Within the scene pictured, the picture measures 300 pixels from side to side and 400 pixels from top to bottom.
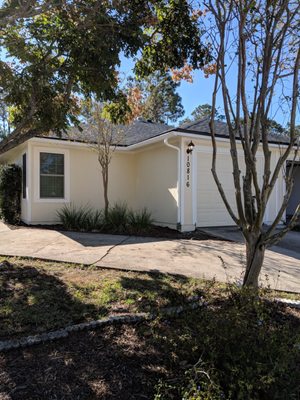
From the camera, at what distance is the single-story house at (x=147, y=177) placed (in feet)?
30.9

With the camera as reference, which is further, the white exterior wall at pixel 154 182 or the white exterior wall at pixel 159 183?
the white exterior wall at pixel 159 183

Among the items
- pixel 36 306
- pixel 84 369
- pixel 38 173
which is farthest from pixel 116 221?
pixel 84 369

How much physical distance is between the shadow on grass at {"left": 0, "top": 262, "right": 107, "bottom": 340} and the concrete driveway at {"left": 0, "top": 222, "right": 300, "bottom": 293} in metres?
1.18

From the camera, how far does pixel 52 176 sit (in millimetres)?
10930

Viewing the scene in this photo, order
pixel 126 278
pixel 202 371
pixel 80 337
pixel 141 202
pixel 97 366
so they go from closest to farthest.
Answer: pixel 202 371
pixel 97 366
pixel 80 337
pixel 126 278
pixel 141 202

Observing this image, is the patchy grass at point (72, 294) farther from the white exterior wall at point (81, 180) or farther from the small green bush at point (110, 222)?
the white exterior wall at point (81, 180)

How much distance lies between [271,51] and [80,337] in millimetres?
3329

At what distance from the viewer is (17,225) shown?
10.7 m

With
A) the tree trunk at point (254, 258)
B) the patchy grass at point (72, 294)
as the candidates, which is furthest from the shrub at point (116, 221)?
the tree trunk at point (254, 258)

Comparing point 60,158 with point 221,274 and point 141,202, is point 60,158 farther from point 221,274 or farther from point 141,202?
point 221,274

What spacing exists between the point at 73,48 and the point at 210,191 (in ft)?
20.7

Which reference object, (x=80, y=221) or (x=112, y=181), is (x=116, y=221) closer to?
(x=80, y=221)

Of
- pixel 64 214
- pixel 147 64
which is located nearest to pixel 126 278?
pixel 147 64

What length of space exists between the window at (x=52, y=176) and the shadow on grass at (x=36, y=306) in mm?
6396
